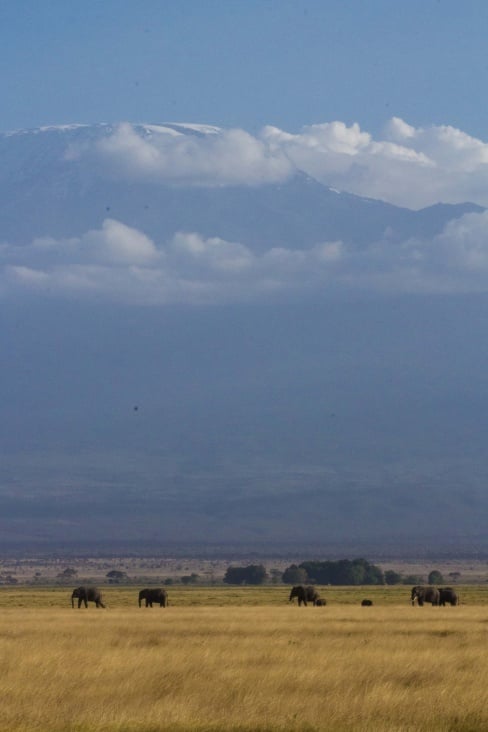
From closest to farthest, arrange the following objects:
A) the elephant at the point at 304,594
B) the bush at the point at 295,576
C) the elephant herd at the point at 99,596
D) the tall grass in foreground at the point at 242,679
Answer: the tall grass in foreground at the point at 242,679 → the elephant herd at the point at 99,596 → the elephant at the point at 304,594 → the bush at the point at 295,576

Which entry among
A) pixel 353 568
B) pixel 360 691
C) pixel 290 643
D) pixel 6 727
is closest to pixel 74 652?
pixel 290 643

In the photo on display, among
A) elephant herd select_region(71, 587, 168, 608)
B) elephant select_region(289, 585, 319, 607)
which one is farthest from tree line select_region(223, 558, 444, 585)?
elephant herd select_region(71, 587, 168, 608)

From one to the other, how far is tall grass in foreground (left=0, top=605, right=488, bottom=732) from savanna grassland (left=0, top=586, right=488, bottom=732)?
0.10 feet

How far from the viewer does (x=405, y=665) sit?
94.9ft

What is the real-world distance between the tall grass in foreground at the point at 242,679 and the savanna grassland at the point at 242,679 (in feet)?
0.10

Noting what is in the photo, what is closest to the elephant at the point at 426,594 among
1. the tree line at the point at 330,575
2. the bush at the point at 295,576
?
the tree line at the point at 330,575

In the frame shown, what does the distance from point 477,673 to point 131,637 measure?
45.6ft

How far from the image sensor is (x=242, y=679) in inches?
1019

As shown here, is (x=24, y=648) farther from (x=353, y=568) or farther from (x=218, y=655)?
(x=353, y=568)

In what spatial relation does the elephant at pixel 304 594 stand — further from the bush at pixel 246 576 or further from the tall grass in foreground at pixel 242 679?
the bush at pixel 246 576

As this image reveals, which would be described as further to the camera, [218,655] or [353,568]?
[353,568]

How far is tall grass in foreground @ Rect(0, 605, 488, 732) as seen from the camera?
68.7 ft

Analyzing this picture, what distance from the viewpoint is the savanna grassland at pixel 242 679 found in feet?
68.7

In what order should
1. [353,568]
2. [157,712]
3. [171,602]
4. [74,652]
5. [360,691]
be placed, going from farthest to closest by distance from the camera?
[353,568], [171,602], [74,652], [360,691], [157,712]
